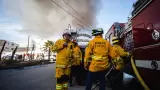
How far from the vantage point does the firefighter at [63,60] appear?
14.7 feet

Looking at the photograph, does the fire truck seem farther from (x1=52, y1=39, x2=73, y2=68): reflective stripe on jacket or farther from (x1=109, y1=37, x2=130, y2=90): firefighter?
(x1=52, y1=39, x2=73, y2=68): reflective stripe on jacket

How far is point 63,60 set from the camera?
4578 mm

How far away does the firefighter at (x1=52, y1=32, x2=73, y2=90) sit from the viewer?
4.49 metres

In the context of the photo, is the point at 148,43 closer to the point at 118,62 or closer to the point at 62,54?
the point at 118,62

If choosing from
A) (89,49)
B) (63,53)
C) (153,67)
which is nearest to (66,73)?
(63,53)

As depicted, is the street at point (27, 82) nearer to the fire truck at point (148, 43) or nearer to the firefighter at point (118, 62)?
the firefighter at point (118, 62)

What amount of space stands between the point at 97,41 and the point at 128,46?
1.26 meters

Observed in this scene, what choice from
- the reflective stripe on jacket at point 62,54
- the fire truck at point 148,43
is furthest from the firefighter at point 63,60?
the fire truck at point 148,43

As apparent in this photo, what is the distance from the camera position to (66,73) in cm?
460

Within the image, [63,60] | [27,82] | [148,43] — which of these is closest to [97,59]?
[63,60]

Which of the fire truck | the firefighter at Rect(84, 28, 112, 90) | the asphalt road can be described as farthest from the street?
the fire truck

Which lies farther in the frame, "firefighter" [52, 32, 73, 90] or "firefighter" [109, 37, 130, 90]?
"firefighter" [109, 37, 130, 90]

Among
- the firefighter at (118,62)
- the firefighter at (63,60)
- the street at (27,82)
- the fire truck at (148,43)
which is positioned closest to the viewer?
the fire truck at (148,43)

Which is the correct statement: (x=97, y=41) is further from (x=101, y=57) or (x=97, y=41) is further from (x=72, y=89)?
(x=72, y=89)
